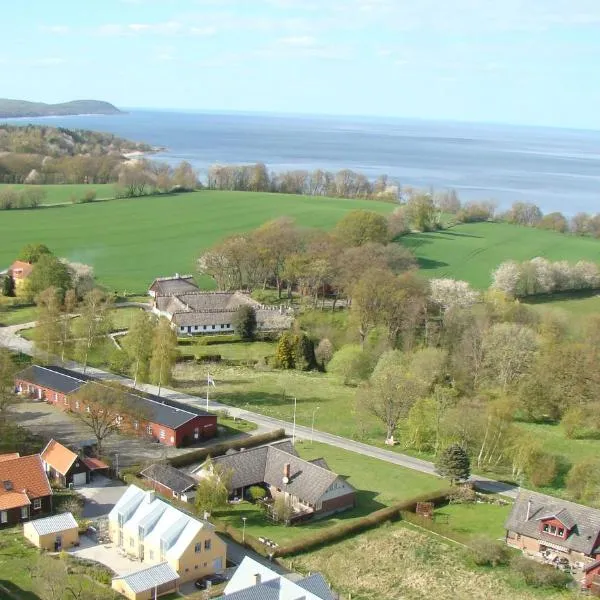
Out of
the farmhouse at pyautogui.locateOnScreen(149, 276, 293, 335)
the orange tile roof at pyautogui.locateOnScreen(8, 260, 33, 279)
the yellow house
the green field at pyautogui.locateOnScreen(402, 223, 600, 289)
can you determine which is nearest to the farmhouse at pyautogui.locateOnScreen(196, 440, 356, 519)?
the yellow house

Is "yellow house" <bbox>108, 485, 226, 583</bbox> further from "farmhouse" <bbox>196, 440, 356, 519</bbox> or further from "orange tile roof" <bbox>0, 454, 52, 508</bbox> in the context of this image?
"farmhouse" <bbox>196, 440, 356, 519</bbox>

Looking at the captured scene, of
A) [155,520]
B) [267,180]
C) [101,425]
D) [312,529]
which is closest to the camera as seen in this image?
[155,520]

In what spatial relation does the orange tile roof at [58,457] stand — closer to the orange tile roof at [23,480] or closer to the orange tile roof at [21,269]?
the orange tile roof at [23,480]

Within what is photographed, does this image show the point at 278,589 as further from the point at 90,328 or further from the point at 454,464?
the point at 90,328

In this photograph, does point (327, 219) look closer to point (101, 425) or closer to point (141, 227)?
point (141, 227)

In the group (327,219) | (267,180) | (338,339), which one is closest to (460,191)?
(267,180)

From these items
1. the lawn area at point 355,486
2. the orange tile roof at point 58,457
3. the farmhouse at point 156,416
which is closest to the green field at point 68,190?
the farmhouse at point 156,416
